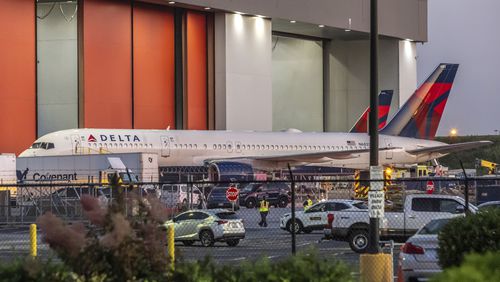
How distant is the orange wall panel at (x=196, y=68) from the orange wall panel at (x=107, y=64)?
13.0 feet

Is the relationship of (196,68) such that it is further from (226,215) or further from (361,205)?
(226,215)

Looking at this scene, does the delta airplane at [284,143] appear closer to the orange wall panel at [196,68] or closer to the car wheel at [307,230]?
the orange wall panel at [196,68]

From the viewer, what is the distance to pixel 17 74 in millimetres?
60500

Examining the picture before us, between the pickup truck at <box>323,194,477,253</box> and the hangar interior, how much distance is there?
35.5 m

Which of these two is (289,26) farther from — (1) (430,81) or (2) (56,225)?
(2) (56,225)

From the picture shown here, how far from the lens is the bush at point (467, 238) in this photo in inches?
543

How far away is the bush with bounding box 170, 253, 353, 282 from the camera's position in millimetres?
9414

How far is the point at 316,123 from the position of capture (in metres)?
84.2

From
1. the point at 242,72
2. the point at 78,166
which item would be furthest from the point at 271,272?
the point at 242,72

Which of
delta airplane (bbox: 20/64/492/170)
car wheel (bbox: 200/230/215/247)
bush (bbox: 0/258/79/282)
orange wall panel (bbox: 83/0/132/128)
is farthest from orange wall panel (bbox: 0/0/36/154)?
bush (bbox: 0/258/79/282)

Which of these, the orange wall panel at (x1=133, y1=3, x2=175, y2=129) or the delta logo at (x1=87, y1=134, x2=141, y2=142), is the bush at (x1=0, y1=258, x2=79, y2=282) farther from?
the orange wall panel at (x1=133, y1=3, x2=175, y2=129)

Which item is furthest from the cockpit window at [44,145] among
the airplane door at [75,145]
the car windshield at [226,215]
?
the car windshield at [226,215]

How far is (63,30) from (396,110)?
29.0m

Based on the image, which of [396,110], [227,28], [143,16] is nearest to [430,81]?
[396,110]
